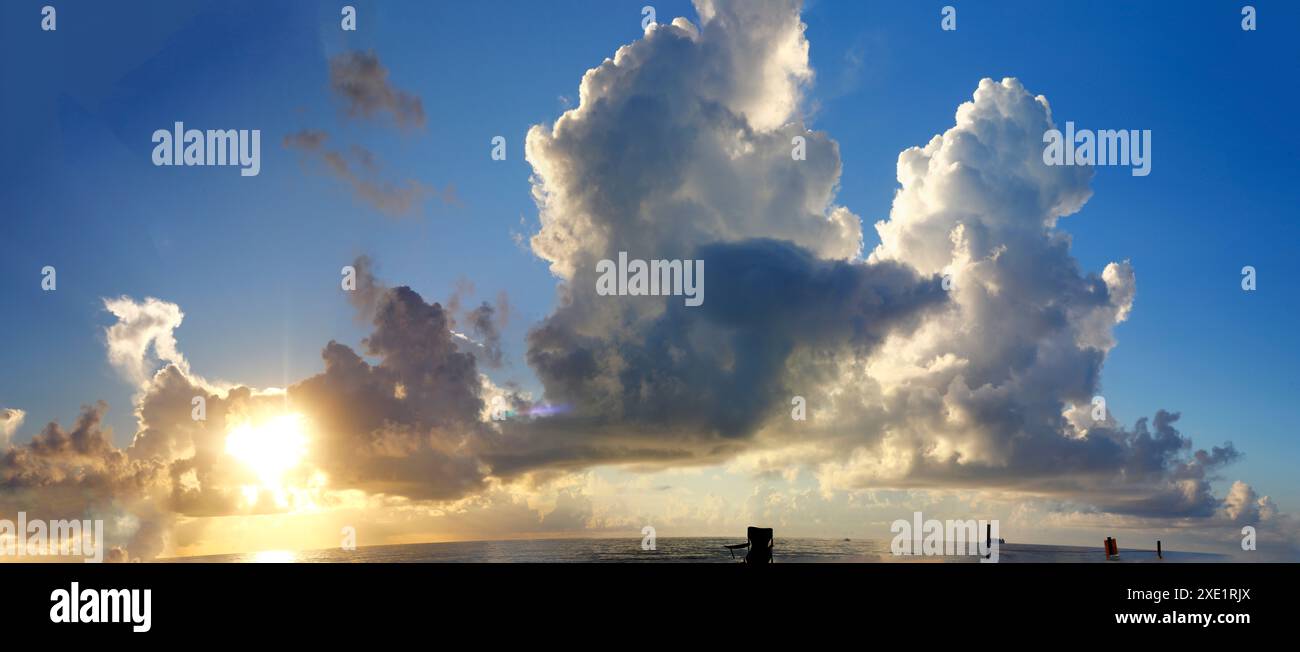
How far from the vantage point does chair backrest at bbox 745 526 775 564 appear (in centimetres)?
4238

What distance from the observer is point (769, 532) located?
44.2 meters

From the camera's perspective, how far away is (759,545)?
42969 mm

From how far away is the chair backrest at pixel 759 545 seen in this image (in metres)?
42.4
